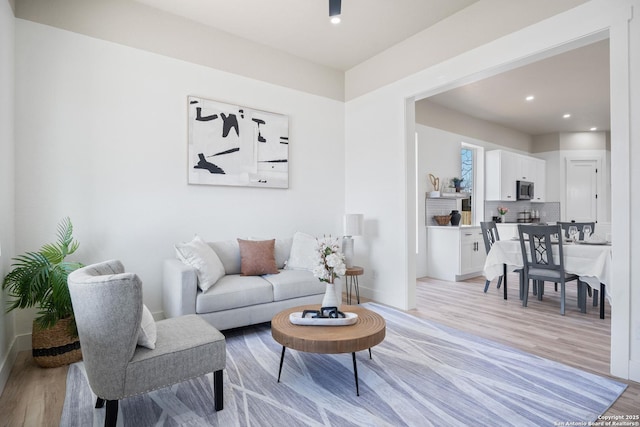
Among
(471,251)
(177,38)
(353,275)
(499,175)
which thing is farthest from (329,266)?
(499,175)

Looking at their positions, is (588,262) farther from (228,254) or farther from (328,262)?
(228,254)

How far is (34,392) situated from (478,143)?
7416 millimetres

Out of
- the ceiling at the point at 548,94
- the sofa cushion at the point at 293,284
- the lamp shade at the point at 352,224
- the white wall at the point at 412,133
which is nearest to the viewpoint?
the white wall at the point at 412,133

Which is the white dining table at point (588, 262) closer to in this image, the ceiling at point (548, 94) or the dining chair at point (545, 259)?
the dining chair at point (545, 259)

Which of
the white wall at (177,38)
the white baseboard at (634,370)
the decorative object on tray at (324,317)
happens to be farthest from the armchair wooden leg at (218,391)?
the white wall at (177,38)

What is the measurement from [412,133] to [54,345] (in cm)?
405

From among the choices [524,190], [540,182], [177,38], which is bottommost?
[524,190]

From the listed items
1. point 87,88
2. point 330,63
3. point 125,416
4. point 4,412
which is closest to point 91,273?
point 125,416

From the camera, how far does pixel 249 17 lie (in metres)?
3.58

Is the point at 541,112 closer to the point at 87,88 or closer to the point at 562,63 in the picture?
the point at 562,63

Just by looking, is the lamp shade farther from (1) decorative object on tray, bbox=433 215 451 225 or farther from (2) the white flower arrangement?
(1) decorative object on tray, bbox=433 215 451 225

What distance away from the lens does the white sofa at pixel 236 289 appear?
2.87 meters

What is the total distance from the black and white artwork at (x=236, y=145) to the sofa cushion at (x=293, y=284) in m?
1.25

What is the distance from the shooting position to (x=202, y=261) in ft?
9.90
